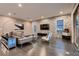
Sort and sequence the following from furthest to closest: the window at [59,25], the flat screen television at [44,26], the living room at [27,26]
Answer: the window at [59,25] → the flat screen television at [44,26] → the living room at [27,26]

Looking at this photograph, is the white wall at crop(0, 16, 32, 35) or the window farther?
the window

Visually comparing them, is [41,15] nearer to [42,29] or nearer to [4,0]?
[42,29]

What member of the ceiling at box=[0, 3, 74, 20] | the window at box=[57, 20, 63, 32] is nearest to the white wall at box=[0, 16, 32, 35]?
the ceiling at box=[0, 3, 74, 20]

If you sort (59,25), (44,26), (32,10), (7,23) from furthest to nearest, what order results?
(59,25) → (44,26) → (32,10) → (7,23)

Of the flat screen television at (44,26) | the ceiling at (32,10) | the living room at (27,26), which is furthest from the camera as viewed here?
the flat screen television at (44,26)

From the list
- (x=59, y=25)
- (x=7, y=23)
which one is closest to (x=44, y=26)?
(x=59, y=25)

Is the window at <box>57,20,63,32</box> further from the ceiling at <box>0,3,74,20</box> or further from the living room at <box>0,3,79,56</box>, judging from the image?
the ceiling at <box>0,3,74,20</box>

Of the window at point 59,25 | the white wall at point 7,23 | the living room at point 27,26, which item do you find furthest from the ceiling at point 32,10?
the window at point 59,25

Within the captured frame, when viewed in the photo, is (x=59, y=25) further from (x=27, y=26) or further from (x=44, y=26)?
(x=27, y=26)

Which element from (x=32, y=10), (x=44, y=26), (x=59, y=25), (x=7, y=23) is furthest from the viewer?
(x=59, y=25)

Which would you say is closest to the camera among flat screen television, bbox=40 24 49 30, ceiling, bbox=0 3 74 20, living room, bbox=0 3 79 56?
ceiling, bbox=0 3 74 20

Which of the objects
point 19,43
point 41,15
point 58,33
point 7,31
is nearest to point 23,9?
point 41,15

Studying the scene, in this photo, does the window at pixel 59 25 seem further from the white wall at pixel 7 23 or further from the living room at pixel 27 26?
the white wall at pixel 7 23

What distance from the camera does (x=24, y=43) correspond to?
4.05m
